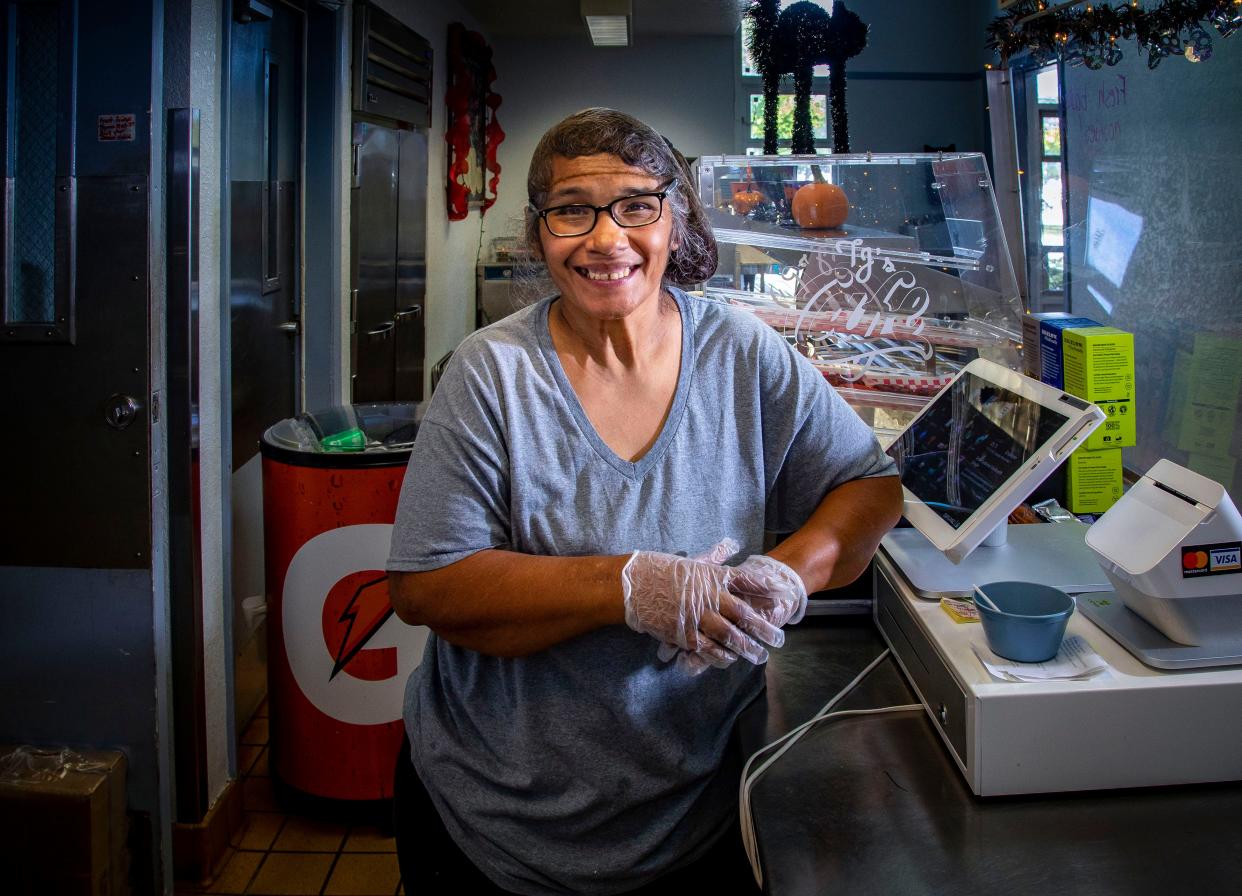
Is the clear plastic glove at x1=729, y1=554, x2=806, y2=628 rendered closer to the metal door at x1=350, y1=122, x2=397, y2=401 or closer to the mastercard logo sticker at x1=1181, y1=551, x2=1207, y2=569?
the mastercard logo sticker at x1=1181, y1=551, x2=1207, y2=569

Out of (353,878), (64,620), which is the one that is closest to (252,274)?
(64,620)

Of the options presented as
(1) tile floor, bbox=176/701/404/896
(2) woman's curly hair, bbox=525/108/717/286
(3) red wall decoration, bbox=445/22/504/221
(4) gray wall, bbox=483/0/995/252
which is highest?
(4) gray wall, bbox=483/0/995/252

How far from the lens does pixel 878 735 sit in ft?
4.60

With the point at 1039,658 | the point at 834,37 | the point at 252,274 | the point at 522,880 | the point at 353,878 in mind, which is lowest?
the point at 353,878

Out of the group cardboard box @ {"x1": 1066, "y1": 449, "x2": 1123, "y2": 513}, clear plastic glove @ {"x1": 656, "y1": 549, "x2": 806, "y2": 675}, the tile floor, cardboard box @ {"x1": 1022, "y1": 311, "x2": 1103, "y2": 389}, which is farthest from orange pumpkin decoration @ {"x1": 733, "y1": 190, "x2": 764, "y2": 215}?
the tile floor

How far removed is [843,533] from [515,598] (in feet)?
1.55

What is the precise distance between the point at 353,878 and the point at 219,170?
1729 mm

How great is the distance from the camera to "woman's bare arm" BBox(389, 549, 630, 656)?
123 centimetres

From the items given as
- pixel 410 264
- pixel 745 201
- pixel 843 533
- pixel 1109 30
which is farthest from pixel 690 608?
pixel 410 264

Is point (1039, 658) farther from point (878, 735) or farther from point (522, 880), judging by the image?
point (522, 880)

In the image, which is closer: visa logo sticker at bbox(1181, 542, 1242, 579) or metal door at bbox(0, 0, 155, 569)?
visa logo sticker at bbox(1181, 542, 1242, 579)

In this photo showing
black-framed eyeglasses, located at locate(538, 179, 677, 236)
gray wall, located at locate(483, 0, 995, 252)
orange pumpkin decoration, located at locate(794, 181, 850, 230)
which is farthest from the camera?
gray wall, located at locate(483, 0, 995, 252)

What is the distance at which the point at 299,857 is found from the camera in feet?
8.68

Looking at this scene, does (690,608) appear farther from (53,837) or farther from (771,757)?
(53,837)
